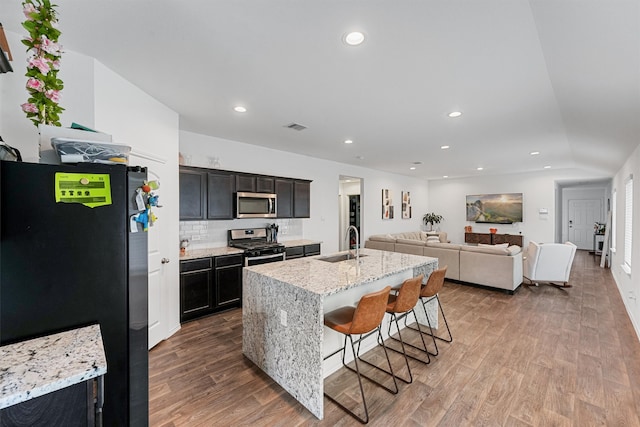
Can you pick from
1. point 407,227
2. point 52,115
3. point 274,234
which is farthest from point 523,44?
point 407,227

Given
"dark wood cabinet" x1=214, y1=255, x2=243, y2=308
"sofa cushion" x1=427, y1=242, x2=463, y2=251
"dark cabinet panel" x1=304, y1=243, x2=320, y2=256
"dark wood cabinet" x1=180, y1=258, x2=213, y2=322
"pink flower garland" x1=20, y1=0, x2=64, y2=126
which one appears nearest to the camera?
"pink flower garland" x1=20, y1=0, x2=64, y2=126

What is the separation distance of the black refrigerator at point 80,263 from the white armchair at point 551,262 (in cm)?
626

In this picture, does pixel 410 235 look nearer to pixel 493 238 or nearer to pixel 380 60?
pixel 493 238

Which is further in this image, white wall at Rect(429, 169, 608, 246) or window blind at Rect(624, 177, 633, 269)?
white wall at Rect(429, 169, 608, 246)

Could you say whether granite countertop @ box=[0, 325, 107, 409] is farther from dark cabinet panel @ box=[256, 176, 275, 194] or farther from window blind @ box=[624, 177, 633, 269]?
window blind @ box=[624, 177, 633, 269]

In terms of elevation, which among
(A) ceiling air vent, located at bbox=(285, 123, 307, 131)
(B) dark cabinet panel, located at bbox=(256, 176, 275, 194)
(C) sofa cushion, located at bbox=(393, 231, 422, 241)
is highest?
(A) ceiling air vent, located at bbox=(285, 123, 307, 131)

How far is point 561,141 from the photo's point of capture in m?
4.60

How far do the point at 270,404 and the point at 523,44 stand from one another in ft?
10.7

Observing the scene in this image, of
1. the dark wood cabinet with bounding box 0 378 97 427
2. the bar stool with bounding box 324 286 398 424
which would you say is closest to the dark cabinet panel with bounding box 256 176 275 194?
the bar stool with bounding box 324 286 398 424

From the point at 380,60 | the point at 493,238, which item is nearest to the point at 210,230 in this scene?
the point at 380,60

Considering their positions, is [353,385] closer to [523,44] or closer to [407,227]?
[523,44]

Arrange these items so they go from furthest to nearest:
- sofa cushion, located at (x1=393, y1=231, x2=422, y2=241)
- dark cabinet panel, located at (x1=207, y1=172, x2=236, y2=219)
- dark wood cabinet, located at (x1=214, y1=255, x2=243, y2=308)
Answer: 1. sofa cushion, located at (x1=393, y1=231, x2=422, y2=241)
2. dark cabinet panel, located at (x1=207, y1=172, x2=236, y2=219)
3. dark wood cabinet, located at (x1=214, y1=255, x2=243, y2=308)

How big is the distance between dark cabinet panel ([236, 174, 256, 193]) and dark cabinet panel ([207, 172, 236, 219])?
85 millimetres

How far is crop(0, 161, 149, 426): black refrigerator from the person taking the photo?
110 cm
